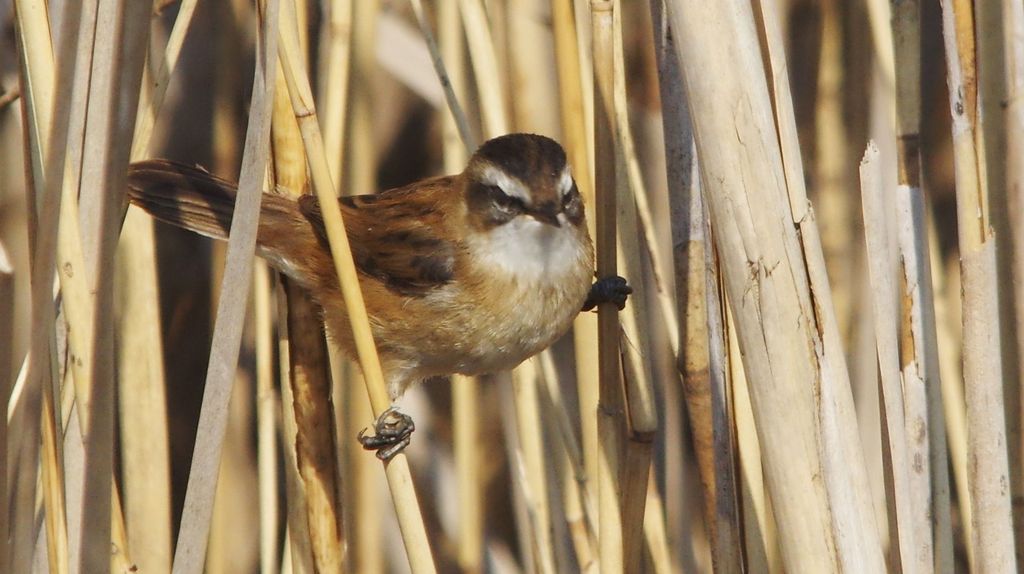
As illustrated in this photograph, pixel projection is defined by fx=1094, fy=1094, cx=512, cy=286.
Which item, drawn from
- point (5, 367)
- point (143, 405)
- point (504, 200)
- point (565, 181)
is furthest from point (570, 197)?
point (5, 367)

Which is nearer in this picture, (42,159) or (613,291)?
(42,159)

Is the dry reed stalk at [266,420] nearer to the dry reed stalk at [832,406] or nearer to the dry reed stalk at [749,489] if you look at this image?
the dry reed stalk at [749,489]

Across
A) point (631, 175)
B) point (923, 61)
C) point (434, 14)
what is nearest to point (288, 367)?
point (631, 175)

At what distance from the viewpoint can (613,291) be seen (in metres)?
2.04

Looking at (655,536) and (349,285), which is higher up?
(349,285)

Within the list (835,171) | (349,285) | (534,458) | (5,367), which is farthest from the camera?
(835,171)

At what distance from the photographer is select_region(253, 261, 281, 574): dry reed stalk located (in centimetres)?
228

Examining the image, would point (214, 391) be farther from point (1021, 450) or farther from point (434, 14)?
point (434, 14)

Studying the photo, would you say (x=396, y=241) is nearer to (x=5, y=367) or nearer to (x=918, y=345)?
(x=918, y=345)

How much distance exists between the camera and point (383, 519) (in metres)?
3.31

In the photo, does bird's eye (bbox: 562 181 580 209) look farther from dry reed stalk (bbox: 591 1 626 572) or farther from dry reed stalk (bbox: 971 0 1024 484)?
dry reed stalk (bbox: 971 0 1024 484)

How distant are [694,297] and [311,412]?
2.43ft

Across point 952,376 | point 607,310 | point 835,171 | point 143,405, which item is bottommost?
point 143,405

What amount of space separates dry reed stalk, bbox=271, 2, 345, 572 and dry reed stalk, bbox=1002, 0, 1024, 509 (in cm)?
123
